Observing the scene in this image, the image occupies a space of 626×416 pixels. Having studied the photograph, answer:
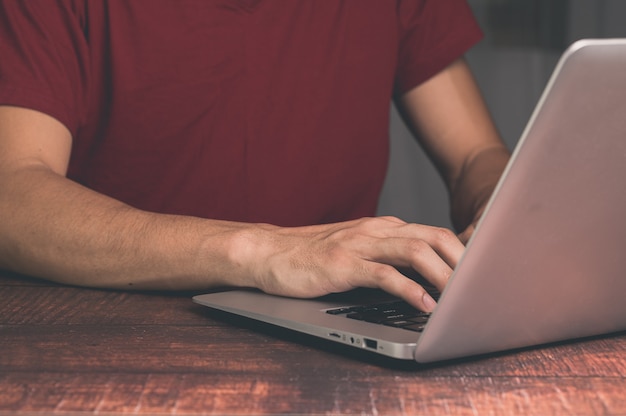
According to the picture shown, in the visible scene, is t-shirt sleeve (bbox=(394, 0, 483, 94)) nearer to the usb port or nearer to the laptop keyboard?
the laptop keyboard

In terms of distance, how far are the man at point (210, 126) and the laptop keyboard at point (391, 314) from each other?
0.39 ft

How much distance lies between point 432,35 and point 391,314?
1.00 metres

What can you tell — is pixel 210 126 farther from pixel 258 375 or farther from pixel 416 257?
pixel 258 375

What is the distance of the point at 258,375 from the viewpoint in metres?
0.63

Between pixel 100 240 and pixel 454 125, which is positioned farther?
pixel 454 125

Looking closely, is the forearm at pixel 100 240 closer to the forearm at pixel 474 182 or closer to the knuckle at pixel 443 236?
the knuckle at pixel 443 236

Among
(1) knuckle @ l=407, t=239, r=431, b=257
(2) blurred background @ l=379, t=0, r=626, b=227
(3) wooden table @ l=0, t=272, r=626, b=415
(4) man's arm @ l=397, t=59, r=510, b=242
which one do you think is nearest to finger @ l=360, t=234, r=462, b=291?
(1) knuckle @ l=407, t=239, r=431, b=257

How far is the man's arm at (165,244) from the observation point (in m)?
0.82

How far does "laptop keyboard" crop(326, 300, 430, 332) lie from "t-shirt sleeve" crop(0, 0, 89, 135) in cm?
66

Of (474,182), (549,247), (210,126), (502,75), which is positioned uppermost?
(549,247)

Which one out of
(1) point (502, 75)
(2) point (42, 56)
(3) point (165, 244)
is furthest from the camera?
(1) point (502, 75)

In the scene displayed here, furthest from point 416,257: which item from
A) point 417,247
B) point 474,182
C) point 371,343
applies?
point 474,182

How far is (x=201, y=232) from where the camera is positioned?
0.97 metres

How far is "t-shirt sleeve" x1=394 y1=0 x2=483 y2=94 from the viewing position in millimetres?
1637
